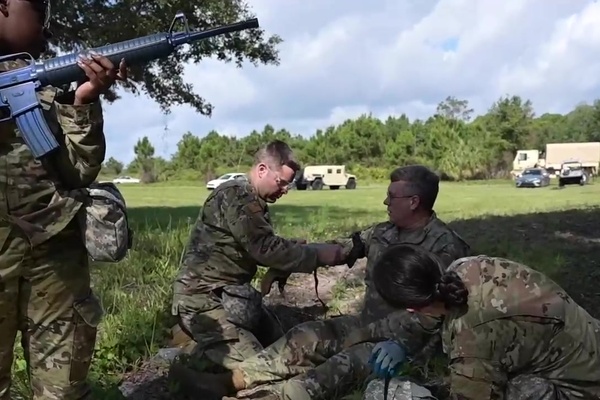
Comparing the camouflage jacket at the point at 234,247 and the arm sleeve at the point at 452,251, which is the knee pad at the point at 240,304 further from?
the arm sleeve at the point at 452,251

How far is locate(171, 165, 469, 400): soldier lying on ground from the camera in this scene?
392 centimetres

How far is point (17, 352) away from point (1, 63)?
241 centimetres

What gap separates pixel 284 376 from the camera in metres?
4.02

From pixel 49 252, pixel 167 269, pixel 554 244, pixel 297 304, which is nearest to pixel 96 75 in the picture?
pixel 49 252

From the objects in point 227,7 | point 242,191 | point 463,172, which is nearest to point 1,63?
point 242,191

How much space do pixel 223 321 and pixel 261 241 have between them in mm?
503

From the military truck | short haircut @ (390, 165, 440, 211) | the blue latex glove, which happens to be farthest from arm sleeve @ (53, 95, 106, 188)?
the military truck

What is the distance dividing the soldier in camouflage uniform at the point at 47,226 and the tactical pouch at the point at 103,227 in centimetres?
5

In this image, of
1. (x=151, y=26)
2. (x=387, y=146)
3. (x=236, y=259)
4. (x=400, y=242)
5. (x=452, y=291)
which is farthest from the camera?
(x=387, y=146)

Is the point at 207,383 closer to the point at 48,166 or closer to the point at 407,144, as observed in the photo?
the point at 48,166

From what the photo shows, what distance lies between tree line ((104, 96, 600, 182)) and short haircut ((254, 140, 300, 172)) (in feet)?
148

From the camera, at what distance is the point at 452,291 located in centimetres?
278

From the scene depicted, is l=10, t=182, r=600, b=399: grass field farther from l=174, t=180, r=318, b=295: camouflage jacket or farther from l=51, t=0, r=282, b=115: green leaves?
l=51, t=0, r=282, b=115: green leaves

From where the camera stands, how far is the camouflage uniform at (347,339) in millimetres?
3861
